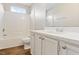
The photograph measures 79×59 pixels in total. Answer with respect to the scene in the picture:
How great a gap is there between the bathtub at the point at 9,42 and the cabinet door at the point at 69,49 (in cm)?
255

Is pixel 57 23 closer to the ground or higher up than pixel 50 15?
closer to the ground

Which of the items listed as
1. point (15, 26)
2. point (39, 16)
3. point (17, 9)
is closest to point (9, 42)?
point (15, 26)

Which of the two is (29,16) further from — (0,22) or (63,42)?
(63,42)

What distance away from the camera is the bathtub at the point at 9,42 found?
3.32 metres

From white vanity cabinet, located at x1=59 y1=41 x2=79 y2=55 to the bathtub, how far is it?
2534mm

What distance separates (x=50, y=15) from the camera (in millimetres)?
2457

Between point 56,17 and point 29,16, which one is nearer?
point 56,17

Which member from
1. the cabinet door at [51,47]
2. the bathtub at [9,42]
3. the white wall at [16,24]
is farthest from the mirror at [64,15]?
the bathtub at [9,42]

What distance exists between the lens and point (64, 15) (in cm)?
194

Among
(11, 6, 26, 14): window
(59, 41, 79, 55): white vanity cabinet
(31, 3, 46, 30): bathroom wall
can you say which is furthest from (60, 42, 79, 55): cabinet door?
(11, 6, 26, 14): window

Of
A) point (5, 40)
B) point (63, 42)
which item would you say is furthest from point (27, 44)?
point (63, 42)

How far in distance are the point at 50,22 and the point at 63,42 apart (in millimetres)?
1409

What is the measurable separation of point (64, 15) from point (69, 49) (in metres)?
1.07

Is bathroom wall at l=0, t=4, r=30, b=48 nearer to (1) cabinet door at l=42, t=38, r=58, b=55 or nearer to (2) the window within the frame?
(2) the window
